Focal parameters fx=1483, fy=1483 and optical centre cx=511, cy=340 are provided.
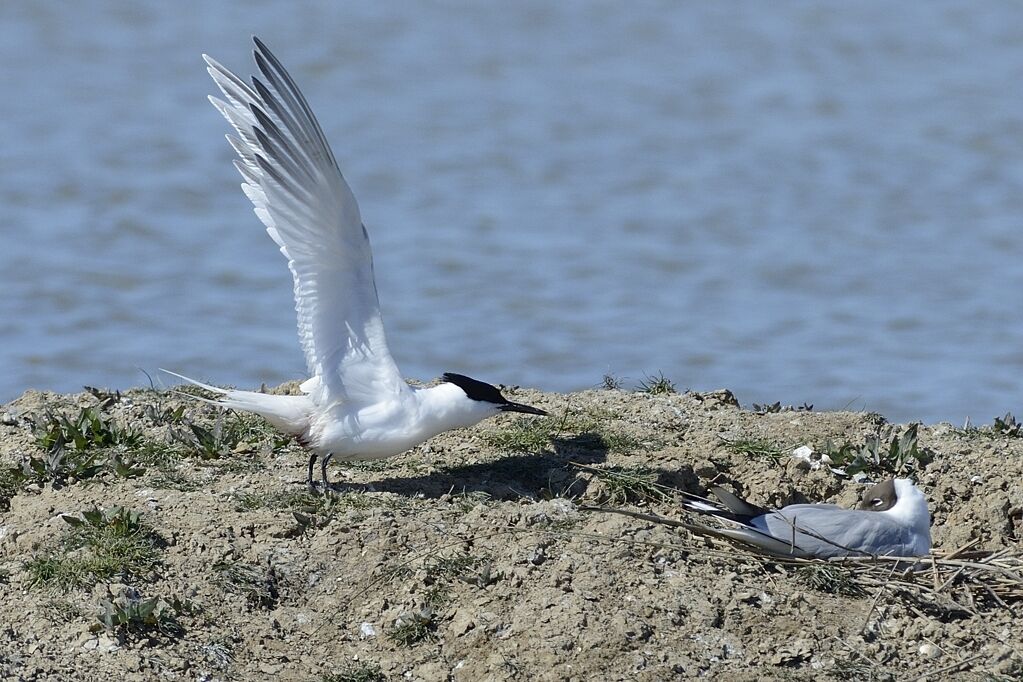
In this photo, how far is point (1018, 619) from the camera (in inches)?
239

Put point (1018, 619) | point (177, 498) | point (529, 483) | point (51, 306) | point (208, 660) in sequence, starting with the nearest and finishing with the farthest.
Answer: point (208, 660) < point (1018, 619) < point (177, 498) < point (529, 483) < point (51, 306)

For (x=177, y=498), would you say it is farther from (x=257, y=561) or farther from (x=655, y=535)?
(x=655, y=535)

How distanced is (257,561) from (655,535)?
165cm

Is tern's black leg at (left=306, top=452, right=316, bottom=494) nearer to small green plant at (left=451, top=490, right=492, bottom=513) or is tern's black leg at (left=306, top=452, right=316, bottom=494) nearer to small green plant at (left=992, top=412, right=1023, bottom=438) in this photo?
small green plant at (left=451, top=490, right=492, bottom=513)

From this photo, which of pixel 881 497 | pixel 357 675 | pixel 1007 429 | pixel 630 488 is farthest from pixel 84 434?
pixel 1007 429

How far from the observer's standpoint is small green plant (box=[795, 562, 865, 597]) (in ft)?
19.7

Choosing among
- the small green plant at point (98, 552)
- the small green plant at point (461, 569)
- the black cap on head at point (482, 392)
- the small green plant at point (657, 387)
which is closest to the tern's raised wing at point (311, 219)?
the black cap on head at point (482, 392)

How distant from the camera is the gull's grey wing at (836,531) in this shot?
6.16m

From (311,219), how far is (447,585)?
2020 mm

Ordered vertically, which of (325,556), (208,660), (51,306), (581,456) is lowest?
(208,660)

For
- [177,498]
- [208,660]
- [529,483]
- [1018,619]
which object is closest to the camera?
[208,660]

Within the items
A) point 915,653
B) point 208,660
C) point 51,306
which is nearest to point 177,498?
point 208,660

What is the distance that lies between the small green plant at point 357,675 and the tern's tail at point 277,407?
1820 millimetres

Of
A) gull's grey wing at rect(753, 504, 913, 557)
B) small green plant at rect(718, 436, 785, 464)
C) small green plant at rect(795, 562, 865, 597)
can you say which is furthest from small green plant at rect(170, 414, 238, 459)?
small green plant at rect(795, 562, 865, 597)
